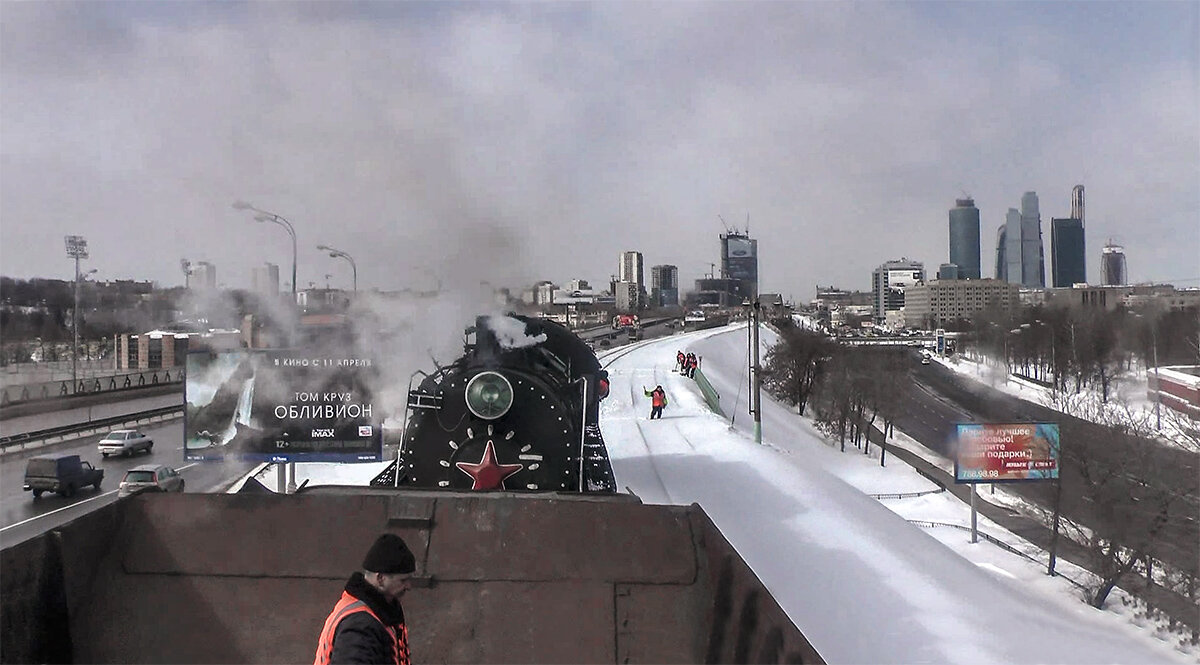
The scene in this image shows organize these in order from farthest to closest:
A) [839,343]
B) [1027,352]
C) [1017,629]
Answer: [839,343]
[1027,352]
[1017,629]

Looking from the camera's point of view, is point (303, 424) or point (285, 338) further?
point (303, 424)

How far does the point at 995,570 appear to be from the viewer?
1992 centimetres

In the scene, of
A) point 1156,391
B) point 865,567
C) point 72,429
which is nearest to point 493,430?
point 865,567

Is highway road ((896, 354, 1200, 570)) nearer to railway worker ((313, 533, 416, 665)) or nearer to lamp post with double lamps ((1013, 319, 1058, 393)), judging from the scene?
lamp post with double lamps ((1013, 319, 1058, 393))

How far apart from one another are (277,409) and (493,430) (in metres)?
9.13

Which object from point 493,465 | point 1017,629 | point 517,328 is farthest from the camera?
point 1017,629

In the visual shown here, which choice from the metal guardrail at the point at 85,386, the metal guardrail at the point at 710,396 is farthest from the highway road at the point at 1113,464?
the metal guardrail at the point at 85,386

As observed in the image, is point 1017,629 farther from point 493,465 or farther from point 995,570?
point 995,570

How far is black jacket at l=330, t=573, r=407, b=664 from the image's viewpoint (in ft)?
8.64

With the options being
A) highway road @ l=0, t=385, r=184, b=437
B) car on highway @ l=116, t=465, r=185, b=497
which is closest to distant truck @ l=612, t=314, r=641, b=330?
highway road @ l=0, t=385, r=184, b=437

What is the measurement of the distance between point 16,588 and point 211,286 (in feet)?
25.6

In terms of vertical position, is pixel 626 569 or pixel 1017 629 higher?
pixel 626 569

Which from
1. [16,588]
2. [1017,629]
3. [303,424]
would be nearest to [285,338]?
[303,424]

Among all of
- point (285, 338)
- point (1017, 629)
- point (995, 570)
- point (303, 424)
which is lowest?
point (995, 570)
